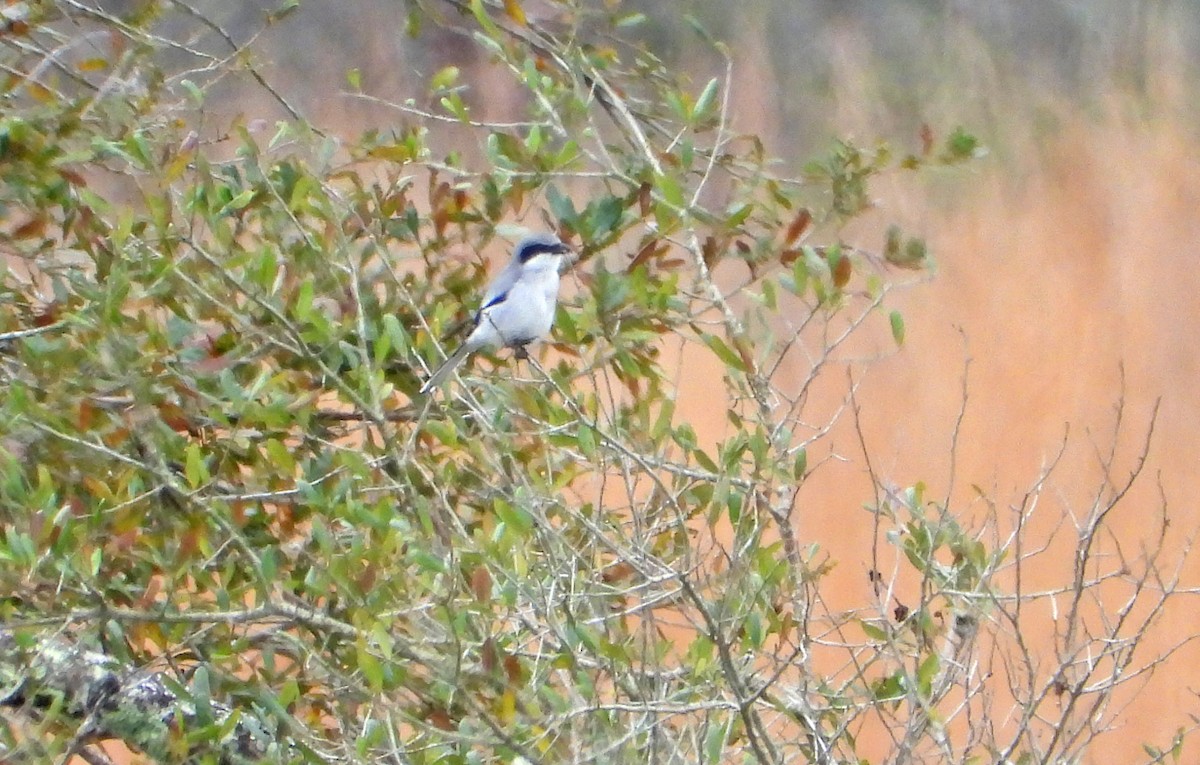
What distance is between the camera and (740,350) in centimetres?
175

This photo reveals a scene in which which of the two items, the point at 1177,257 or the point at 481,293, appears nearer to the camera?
the point at 481,293

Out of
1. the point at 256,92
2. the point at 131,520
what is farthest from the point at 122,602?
the point at 256,92

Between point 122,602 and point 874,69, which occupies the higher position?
point 874,69

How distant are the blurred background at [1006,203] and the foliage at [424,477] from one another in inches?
66.8

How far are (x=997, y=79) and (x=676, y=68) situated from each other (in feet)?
3.50

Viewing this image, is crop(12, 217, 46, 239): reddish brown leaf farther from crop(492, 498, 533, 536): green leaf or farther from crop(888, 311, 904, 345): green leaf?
crop(888, 311, 904, 345): green leaf

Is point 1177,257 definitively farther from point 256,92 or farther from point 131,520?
point 131,520

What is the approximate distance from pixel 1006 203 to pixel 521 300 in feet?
7.70

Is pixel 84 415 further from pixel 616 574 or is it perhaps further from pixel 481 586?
pixel 616 574

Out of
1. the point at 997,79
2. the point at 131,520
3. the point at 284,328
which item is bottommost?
the point at 131,520

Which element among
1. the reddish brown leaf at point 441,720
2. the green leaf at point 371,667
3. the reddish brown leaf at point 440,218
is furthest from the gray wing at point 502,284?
the green leaf at point 371,667

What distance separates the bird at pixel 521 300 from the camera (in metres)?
2.38

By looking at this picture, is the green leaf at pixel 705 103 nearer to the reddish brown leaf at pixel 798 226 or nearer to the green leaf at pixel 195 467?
the reddish brown leaf at pixel 798 226

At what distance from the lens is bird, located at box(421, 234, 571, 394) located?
2385 millimetres
